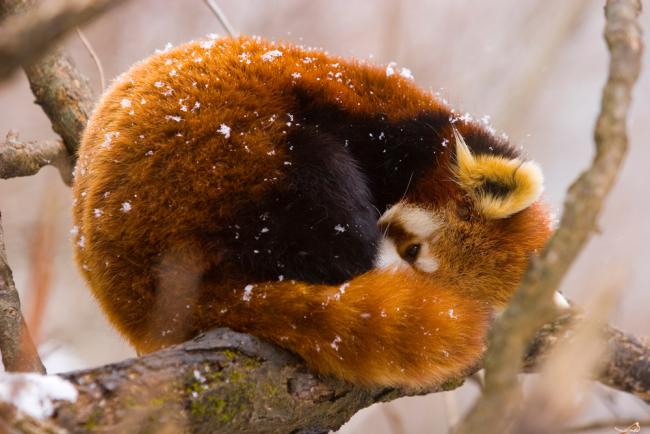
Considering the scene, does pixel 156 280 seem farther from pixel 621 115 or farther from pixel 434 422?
pixel 434 422

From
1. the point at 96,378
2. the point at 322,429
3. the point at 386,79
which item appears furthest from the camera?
the point at 386,79

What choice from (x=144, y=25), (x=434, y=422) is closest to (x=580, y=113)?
(x=434, y=422)

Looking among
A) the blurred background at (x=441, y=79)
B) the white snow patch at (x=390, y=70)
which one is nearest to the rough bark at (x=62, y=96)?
the blurred background at (x=441, y=79)

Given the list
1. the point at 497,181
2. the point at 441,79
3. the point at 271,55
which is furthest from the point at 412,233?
the point at 441,79

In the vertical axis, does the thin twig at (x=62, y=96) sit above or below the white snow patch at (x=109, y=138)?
above

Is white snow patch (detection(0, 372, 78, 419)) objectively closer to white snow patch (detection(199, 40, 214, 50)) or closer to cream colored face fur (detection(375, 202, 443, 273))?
cream colored face fur (detection(375, 202, 443, 273))

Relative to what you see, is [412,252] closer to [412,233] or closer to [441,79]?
[412,233]

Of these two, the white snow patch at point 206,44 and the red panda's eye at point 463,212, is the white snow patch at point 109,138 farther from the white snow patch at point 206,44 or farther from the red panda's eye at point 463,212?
the red panda's eye at point 463,212
